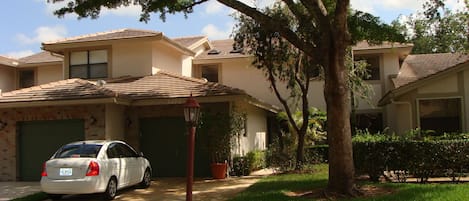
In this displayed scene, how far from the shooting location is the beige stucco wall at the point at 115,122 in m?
16.7

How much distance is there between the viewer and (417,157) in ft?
43.7

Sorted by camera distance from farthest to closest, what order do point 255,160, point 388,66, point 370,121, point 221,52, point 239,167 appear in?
point 221,52 < point 370,121 < point 388,66 < point 255,160 < point 239,167

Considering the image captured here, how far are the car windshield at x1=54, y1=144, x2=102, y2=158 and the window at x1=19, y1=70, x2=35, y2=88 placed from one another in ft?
59.1

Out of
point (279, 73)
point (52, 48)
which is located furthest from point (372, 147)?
point (52, 48)

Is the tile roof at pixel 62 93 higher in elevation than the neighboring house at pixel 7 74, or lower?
lower

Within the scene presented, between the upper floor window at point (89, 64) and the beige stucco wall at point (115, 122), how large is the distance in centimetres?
386

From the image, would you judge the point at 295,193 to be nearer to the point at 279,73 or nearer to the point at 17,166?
the point at 279,73

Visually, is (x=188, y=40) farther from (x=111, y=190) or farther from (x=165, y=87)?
(x=111, y=190)

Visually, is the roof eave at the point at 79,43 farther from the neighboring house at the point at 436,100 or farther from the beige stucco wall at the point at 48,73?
the neighboring house at the point at 436,100

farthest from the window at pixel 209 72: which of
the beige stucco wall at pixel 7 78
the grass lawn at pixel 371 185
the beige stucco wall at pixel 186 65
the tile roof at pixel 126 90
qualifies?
the grass lawn at pixel 371 185

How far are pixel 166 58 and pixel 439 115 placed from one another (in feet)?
39.8

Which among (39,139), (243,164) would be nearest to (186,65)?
(243,164)

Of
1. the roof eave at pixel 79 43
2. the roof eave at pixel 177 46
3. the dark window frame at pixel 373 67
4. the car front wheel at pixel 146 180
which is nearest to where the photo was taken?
the car front wheel at pixel 146 180

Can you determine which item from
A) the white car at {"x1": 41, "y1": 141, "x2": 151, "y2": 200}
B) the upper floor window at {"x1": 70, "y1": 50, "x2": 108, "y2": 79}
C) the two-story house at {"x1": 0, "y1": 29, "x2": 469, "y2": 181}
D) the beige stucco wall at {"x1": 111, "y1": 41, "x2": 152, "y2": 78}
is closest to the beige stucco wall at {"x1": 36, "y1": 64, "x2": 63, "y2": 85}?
the two-story house at {"x1": 0, "y1": 29, "x2": 469, "y2": 181}
